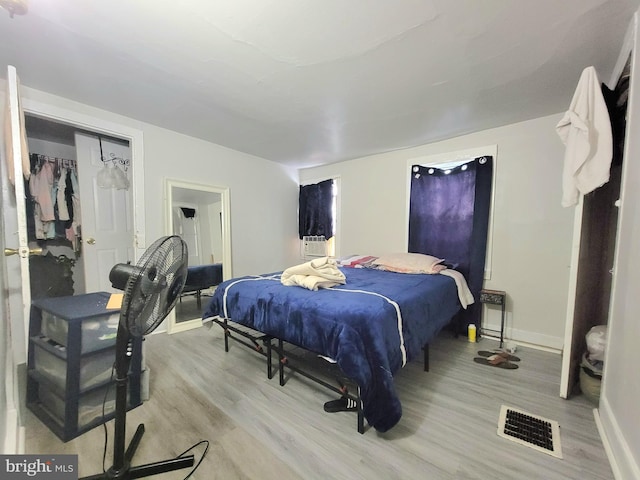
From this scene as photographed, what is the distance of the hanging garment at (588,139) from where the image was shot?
1.55 metres

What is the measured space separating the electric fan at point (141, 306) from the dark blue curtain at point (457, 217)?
2.83 meters

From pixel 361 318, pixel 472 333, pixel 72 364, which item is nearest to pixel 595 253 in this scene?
pixel 472 333

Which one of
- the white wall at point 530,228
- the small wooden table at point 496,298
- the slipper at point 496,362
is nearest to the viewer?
the slipper at point 496,362

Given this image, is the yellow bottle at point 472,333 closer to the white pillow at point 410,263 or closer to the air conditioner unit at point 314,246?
the white pillow at point 410,263

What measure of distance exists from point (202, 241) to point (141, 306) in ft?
8.91

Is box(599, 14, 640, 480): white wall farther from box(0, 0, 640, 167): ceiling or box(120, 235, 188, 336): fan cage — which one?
box(120, 235, 188, 336): fan cage

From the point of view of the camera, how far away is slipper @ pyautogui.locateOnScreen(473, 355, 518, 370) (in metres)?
2.23

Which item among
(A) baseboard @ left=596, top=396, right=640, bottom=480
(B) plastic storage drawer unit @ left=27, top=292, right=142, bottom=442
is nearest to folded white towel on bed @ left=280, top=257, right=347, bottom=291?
(B) plastic storage drawer unit @ left=27, top=292, right=142, bottom=442

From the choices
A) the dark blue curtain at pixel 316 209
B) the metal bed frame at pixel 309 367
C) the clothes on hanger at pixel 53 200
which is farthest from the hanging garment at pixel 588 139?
the clothes on hanger at pixel 53 200

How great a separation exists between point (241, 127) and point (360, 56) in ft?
5.39

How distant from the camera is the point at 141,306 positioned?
106 centimetres

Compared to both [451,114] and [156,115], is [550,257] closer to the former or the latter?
[451,114]

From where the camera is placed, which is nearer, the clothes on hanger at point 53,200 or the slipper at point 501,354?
the slipper at point 501,354

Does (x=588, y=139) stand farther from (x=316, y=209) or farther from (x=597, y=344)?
(x=316, y=209)
